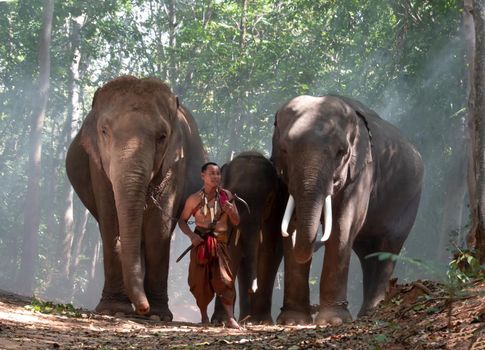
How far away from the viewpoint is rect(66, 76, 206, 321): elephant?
396 inches

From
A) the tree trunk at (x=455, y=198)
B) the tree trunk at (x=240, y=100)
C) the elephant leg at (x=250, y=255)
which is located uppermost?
the tree trunk at (x=240, y=100)

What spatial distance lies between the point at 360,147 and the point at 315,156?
113 cm

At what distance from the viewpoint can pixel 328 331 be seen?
7.74m

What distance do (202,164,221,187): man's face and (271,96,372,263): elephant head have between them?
0.95 meters

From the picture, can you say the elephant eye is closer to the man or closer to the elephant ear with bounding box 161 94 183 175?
the elephant ear with bounding box 161 94 183 175

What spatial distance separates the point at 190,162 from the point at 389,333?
20.8 feet

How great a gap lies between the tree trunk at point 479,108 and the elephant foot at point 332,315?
2294 millimetres

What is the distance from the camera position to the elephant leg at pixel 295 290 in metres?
10.9

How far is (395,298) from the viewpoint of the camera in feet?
26.3

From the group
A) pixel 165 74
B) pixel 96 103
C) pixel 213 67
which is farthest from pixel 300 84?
pixel 96 103

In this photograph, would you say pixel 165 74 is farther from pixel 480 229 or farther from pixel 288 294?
pixel 480 229

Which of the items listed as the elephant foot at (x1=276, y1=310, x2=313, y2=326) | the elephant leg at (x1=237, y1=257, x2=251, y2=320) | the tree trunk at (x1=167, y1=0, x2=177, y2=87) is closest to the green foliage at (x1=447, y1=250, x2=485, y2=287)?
the elephant foot at (x1=276, y1=310, x2=313, y2=326)

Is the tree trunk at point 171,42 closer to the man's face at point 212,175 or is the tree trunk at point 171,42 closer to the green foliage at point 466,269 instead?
the man's face at point 212,175

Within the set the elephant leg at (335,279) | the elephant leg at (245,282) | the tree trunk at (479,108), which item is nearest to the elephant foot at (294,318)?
the elephant leg at (335,279)
